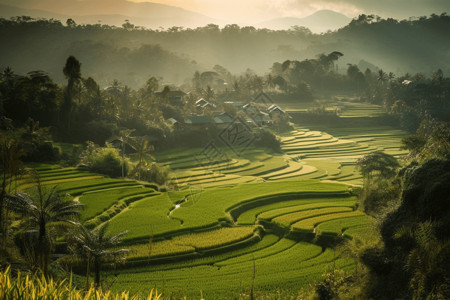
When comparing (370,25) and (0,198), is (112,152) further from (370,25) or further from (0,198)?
(370,25)

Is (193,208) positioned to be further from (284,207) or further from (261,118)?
(261,118)

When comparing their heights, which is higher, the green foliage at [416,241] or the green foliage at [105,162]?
the green foliage at [416,241]

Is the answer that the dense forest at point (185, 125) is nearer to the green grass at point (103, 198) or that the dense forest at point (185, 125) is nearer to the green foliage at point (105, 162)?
the green foliage at point (105, 162)

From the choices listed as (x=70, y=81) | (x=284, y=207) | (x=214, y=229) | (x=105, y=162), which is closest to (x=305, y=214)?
(x=284, y=207)

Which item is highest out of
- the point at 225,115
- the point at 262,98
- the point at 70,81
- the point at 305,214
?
the point at 70,81

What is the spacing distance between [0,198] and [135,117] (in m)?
38.8

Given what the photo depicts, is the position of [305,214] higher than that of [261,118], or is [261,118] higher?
[261,118]

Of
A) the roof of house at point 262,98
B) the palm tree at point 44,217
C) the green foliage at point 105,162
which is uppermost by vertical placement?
the roof of house at point 262,98

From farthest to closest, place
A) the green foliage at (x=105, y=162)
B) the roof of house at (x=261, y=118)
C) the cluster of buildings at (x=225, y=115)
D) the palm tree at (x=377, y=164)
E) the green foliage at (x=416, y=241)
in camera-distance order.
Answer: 1. the roof of house at (x=261, y=118)
2. the cluster of buildings at (x=225, y=115)
3. the green foliage at (x=105, y=162)
4. the palm tree at (x=377, y=164)
5. the green foliage at (x=416, y=241)

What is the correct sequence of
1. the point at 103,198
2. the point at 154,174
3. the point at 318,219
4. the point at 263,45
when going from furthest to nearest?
the point at 263,45 → the point at 154,174 → the point at 103,198 → the point at 318,219

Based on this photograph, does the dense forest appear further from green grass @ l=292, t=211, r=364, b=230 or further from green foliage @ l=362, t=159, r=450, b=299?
green grass @ l=292, t=211, r=364, b=230

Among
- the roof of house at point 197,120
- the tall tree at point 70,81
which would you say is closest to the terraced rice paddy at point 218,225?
the tall tree at point 70,81

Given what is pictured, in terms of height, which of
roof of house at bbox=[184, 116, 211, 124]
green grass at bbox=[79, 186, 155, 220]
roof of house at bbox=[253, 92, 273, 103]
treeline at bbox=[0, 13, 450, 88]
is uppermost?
treeline at bbox=[0, 13, 450, 88]

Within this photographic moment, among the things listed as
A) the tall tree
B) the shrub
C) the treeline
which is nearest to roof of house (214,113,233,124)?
the tall tree
